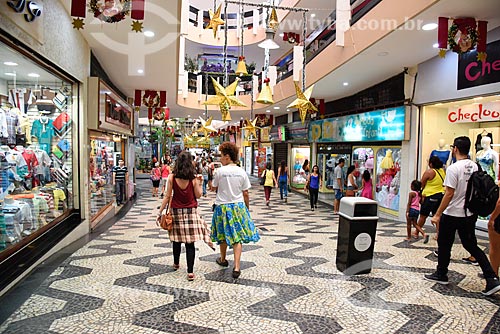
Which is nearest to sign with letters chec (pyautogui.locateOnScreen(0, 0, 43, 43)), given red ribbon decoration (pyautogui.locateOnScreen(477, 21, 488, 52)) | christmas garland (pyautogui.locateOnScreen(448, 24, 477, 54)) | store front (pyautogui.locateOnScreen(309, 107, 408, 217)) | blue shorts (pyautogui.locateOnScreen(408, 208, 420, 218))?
christmas garland (pyautogui.locateOnScreen(448, 24, 477, 54))

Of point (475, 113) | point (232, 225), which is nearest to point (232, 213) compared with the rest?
point (232, 225)

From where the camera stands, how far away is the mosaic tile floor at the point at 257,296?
110 inches

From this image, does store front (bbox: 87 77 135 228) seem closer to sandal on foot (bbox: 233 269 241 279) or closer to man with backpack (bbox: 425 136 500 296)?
sandal on foot (bbox: 233 269 241 279)

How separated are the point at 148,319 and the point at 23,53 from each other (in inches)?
119

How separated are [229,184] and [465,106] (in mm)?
5365

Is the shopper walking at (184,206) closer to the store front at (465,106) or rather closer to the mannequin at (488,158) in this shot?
the store front at (465,106)

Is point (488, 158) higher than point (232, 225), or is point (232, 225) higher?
point (488, 158)

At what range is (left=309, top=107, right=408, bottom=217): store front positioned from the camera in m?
8.00

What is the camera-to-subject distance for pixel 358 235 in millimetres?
3996

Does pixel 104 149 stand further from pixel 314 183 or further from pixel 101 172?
pixel 314 183

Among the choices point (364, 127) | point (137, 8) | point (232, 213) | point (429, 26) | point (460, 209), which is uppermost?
point (429, 26)

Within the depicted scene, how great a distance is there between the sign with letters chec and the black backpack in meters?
4.58

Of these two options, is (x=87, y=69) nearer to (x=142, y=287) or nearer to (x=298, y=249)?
(x=142, y=287)

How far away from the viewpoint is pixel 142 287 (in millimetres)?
3539
